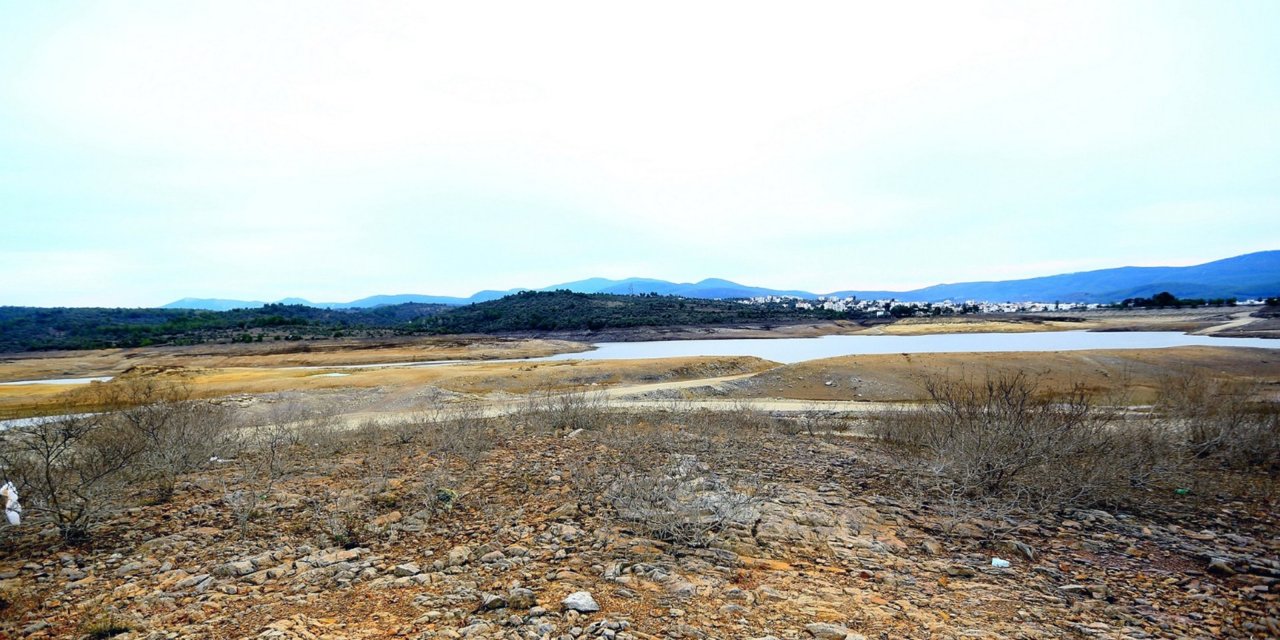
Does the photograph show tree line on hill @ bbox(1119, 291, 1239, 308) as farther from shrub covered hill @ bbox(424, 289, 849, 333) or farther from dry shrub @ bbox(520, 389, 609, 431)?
dry shrub @ bbox(520, 389, 609, 431)

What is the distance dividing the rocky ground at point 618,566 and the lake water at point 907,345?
38942 mm

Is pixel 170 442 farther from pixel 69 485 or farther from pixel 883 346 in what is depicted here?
pixel 883 346

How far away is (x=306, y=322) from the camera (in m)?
92.8

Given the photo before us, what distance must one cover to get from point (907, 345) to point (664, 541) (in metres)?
56.6

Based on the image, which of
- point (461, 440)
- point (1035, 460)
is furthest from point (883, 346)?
A: point (461, 440)

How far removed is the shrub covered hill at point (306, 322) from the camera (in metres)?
70.9

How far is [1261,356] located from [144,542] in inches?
1785

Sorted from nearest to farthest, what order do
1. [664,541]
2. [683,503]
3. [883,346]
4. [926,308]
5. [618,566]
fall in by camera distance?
[618,566]
[664,541]
[683,503]
[883,346]
[926,308]

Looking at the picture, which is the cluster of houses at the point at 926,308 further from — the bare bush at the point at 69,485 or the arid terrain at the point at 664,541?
the bare bush at the point at 69,485

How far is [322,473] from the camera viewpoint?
8.34m

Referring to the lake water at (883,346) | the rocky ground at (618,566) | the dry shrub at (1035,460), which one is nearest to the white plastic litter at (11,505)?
the rocky ground at (618,566)

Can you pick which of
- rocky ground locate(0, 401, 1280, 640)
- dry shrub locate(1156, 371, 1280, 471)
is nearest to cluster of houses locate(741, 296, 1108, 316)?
dry shrub locate(1156, 371, 1280, 471)

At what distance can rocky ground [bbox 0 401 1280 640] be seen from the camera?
385cm

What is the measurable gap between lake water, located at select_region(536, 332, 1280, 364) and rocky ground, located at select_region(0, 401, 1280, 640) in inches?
1533
